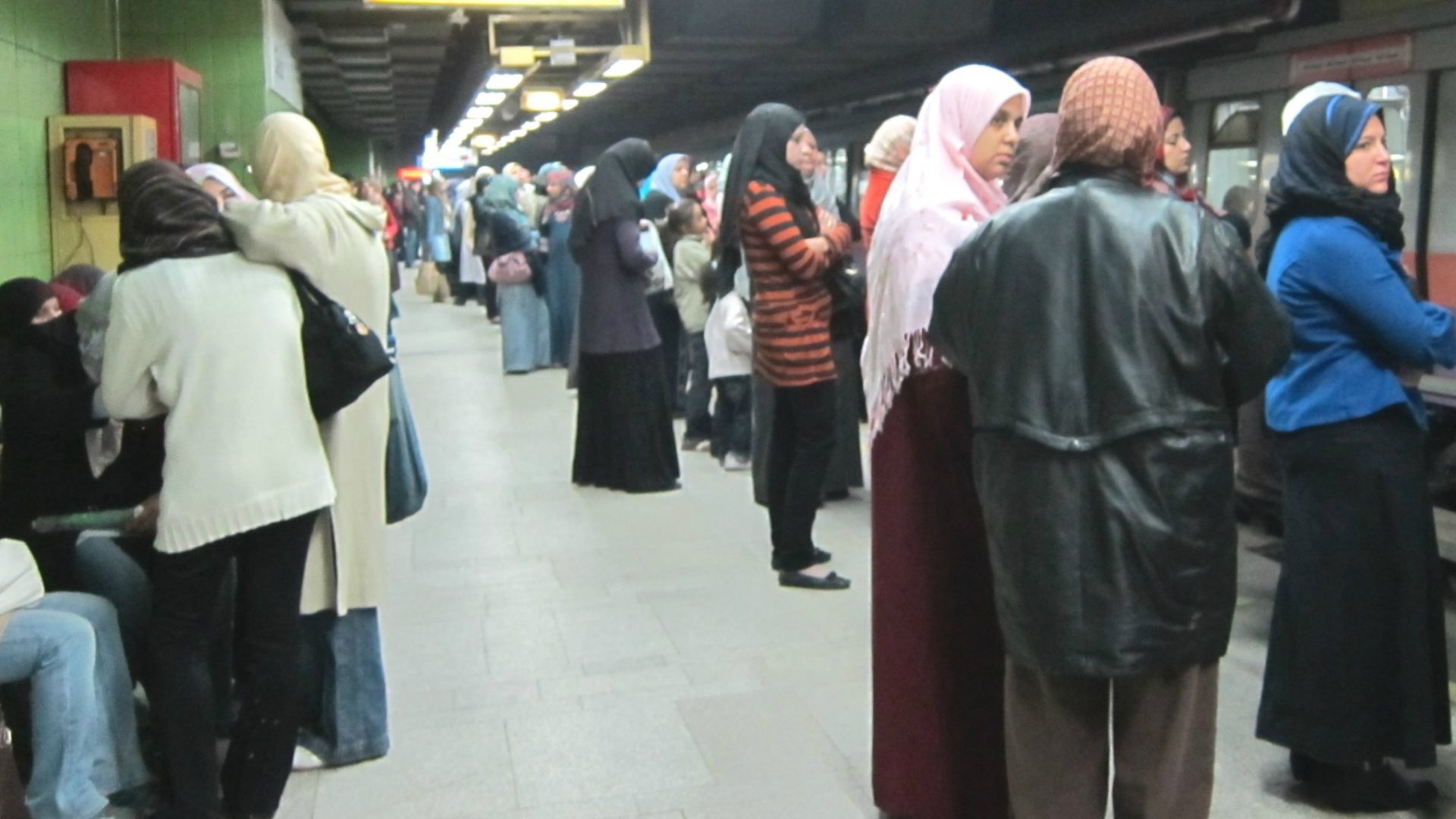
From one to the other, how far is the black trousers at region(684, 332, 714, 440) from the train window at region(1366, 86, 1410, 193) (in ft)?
11.6

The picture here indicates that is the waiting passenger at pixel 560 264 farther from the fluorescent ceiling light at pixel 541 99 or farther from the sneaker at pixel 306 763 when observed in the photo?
the fluorescent ceiling light at pixel 541 99

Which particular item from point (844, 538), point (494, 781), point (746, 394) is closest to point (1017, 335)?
point (494, 781)

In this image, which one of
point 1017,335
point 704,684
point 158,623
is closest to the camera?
point 1017,335

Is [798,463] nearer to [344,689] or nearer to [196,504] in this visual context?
[344,689]

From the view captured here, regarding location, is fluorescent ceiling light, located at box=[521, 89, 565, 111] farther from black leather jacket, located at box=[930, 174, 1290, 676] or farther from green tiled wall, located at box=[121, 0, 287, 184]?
black leather jacket, located at box=[930, 174, 1290, 676]

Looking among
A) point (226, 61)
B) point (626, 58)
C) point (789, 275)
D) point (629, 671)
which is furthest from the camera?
point (626, 58)

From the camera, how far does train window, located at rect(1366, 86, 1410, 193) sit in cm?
682

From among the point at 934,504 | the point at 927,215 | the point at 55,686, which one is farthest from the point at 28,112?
the point at 934,504

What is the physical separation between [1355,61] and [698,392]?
376 cm

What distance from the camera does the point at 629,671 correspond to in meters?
4.47

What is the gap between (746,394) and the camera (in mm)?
7551

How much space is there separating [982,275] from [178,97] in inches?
244

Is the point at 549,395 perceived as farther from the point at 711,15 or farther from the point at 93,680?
the point at 93,680

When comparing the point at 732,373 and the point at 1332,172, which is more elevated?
the point at 1332,172
